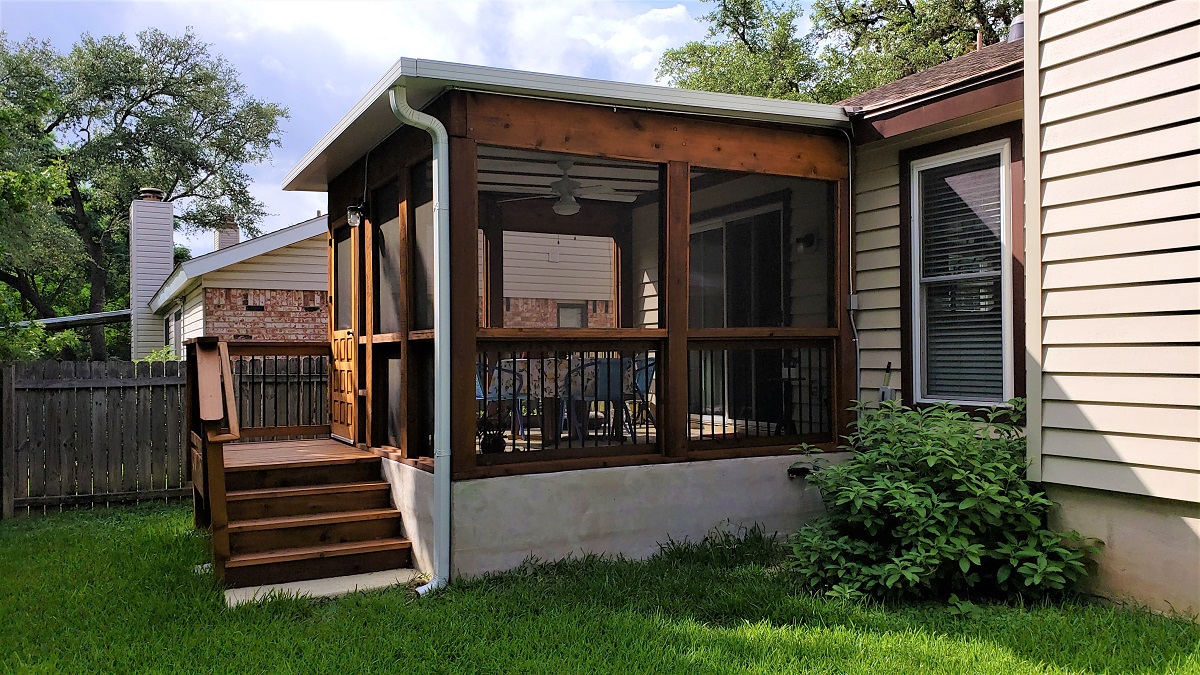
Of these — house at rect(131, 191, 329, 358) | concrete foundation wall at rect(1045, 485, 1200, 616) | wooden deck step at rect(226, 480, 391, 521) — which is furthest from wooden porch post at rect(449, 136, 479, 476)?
house at rect(131, 191, 329, 358)

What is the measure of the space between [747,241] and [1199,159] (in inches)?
152

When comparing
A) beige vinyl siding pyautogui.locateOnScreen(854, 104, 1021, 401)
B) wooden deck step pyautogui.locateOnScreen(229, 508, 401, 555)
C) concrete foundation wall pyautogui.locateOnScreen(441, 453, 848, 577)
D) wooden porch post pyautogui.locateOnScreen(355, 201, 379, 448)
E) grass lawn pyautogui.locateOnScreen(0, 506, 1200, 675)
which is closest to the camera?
grass lawn pyautogui.locateOnScreen(0, 506, 1200, 675)

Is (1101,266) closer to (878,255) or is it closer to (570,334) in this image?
(878,255)

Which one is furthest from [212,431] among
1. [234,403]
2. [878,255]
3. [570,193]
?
[878,255]

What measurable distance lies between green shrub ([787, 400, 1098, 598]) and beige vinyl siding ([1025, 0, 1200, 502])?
0.29 meters

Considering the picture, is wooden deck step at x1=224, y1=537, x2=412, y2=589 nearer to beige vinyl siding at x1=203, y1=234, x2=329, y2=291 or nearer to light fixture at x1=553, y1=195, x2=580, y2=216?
light fixture at x1=553, y1=195, x2=580, y2=216

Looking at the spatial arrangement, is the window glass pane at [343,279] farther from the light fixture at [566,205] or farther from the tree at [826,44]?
the tree at [826,44]

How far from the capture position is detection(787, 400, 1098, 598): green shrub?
4.14 metres

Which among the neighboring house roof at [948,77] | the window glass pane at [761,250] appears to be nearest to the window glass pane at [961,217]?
the neighboring house roof at [948,77]

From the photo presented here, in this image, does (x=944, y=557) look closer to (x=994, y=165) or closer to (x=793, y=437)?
(x=793, y=437)

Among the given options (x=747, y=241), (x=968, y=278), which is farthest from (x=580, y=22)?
(x=968, y=278)

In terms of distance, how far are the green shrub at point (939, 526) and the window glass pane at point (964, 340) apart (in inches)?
16.8

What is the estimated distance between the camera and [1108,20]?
13.2 ft

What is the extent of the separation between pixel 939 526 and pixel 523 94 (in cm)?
315
